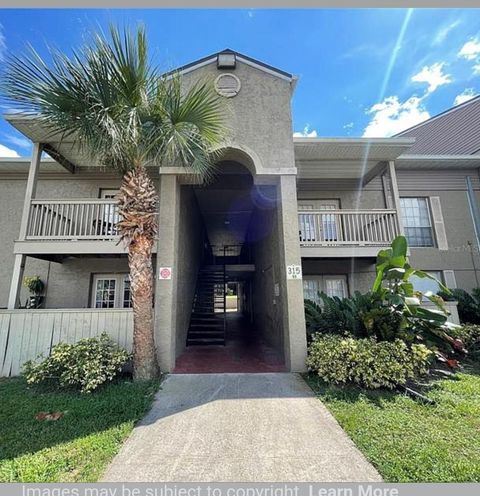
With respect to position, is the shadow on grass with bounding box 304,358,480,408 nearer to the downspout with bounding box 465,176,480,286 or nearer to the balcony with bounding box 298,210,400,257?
the balcony with bounding box 298,210,400,257

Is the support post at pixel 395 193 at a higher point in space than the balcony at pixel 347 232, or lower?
higher

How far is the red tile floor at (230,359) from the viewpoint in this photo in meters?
6.48

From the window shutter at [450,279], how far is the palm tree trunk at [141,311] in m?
10.8

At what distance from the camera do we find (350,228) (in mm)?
9141

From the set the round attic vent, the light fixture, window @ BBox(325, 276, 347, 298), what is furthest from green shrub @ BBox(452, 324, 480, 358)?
the light fixture

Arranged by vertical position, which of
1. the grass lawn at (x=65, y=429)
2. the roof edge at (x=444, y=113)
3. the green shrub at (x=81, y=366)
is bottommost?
the grass lawn at (x=65, y=429)

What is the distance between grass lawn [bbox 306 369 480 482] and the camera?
284 cm

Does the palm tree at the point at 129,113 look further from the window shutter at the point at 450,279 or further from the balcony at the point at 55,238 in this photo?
the window shutter at the point at 450,279

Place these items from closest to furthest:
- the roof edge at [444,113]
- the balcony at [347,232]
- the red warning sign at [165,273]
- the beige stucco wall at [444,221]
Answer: the red warning sign at [165,273] → the balcony at [347,232] → the beige stucco wall at [444,221] → the roof edge at [444,113]

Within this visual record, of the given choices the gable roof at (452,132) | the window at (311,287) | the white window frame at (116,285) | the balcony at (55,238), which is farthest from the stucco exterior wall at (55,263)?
the gable roof at (452,132)

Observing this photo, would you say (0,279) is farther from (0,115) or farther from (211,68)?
(211,68)

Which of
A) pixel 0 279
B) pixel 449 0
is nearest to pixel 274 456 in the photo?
pixel 449 0

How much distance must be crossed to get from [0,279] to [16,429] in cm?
767

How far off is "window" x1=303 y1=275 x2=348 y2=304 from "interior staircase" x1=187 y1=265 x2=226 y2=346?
134 inches
